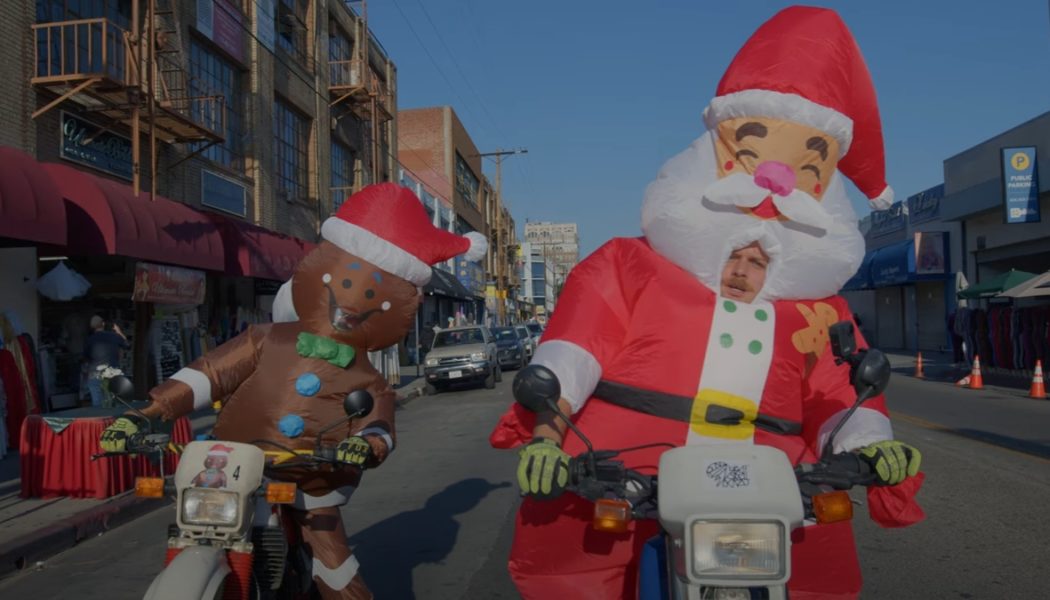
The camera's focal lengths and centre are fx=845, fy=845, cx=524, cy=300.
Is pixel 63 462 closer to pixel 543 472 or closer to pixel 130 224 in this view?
pixel 130 224

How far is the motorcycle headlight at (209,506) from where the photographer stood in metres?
3.10

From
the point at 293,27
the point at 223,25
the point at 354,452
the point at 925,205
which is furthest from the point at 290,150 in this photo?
the point at 925,205

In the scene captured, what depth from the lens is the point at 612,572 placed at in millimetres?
2857

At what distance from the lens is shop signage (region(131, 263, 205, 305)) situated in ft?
43.0

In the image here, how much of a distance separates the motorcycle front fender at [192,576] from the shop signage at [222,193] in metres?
14.9

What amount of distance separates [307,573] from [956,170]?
1237 inches

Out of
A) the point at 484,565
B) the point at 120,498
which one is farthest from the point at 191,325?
the point at 484,565

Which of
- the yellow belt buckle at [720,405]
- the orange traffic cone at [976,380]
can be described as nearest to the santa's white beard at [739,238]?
the yellow belt buckle at [720,405]

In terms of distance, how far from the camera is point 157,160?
1515 centimetres

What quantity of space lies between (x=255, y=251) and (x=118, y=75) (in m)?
3.96

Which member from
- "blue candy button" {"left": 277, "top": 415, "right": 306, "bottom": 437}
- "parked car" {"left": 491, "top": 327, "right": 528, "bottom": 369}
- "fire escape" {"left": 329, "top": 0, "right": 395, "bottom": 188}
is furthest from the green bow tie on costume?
"parked car" {"left": 491, "top": 327, "right": 528, "bottom": 369}

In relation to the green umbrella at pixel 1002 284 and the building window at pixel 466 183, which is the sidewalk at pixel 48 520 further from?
the building window at pixel 466 183

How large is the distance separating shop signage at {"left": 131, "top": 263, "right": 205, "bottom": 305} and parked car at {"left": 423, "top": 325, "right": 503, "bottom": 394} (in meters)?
6.79

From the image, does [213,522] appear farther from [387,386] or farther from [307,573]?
[387,386]
